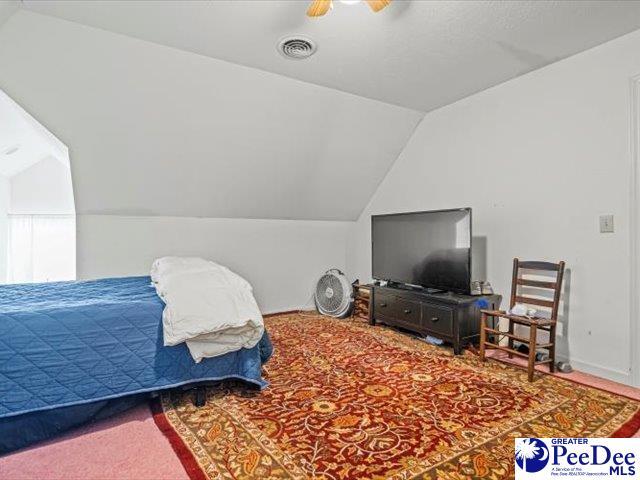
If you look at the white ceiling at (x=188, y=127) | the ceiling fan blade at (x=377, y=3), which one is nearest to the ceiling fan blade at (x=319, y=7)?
the ceiling fan blade at (x=377, y=3)

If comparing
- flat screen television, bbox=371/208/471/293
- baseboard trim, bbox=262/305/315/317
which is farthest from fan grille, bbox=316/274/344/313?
Result: flat screen television, bbox=371/208/471/293

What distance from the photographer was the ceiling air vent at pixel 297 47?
8.78 ft

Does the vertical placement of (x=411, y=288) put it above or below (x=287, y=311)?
above

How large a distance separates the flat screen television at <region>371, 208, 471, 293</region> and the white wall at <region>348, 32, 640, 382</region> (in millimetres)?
489

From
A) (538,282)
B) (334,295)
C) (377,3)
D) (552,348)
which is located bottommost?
(552,348)

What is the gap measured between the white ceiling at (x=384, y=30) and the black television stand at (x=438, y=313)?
2.01m

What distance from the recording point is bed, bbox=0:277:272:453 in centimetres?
181

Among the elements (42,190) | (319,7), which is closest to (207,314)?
(319,7)

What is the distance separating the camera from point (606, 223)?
2.73 m

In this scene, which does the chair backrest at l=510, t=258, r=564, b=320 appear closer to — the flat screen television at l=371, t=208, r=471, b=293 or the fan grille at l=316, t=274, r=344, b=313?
the flat screen television at l=371, t=208, r=471, b=293

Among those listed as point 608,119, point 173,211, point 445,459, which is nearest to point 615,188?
point 608,119

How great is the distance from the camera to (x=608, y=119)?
2.74 metres

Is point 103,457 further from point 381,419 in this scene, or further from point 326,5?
point 326,5

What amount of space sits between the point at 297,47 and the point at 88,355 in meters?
2.46
